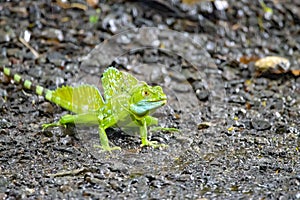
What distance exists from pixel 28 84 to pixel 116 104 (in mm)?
1297

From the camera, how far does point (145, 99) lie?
13.8 ft

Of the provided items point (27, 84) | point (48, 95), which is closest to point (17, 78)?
point (27, 84)

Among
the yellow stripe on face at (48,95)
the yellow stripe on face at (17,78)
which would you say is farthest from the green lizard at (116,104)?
the yellow stripe on face at (17,78)

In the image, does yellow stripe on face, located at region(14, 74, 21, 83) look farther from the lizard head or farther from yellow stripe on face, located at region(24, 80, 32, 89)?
the lizard head

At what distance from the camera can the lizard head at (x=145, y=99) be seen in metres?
4.18

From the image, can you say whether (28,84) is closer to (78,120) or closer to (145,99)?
(78,120)

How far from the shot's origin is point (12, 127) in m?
4.78

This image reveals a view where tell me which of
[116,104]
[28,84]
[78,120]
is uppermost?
[28,84]

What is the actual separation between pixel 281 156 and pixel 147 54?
212 cm

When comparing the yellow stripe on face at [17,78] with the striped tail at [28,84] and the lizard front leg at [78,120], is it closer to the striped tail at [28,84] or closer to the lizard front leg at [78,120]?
the striped tail at [28,84]

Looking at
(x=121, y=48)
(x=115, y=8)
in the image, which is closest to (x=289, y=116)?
(x=121, y=48)

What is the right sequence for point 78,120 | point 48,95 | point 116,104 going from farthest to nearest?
point 48,95 < point 78,120 < point 116,104

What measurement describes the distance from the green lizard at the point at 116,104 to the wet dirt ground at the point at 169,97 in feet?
0.36

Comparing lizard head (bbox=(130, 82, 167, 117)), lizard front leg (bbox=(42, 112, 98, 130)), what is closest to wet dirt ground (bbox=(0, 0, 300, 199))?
lizard front leg (bbox=(42, 112, 98, 130))
